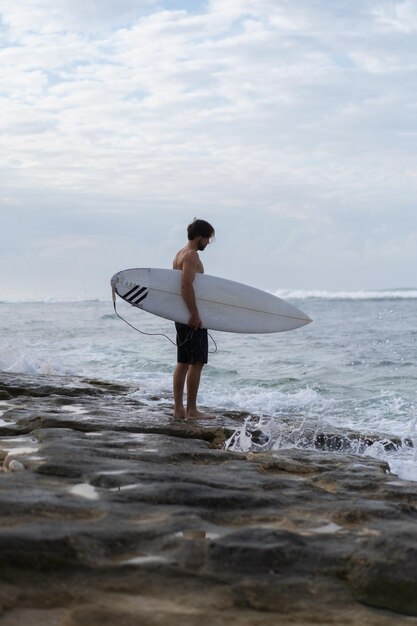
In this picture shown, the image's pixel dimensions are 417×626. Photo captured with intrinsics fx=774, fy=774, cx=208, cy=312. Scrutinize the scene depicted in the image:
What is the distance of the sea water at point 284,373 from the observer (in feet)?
25.9

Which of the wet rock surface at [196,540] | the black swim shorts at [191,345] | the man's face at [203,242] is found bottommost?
the wet rock surface at [196,540]

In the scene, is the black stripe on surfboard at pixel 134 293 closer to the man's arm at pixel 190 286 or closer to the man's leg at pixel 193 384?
the man's arm at pixel 190 286

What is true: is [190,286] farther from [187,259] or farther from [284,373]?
[284,373]

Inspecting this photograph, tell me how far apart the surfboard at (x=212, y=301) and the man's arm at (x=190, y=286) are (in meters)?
0.24

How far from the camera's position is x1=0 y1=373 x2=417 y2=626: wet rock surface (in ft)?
8.96

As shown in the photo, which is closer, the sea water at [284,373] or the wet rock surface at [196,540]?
the wet rock surface at [196,540]

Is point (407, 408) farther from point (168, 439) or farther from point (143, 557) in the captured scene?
point (143, 557)

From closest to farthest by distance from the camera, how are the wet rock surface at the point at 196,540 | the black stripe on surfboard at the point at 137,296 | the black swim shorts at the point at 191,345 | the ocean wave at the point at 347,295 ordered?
the wet rock surface at the point at 196,540 → the black swim shorts at the point at 191,345 → the black stripe on surfboard at the point at 137,296 → the ocean wave at the point at 347,295

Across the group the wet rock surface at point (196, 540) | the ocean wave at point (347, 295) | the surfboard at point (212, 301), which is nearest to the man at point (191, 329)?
the surfboard at point (212, 301)

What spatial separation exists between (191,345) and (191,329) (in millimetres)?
151

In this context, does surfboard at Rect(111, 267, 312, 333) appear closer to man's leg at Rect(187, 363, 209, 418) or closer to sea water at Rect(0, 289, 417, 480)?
man's leg at Rect(187, 363, 209, 418)

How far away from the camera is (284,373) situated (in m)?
14.4

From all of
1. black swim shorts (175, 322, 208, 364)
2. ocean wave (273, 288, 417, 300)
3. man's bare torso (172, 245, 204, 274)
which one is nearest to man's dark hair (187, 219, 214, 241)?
man's bare torso (172, 245, 204, 274)

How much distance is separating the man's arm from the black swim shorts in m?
0.09
